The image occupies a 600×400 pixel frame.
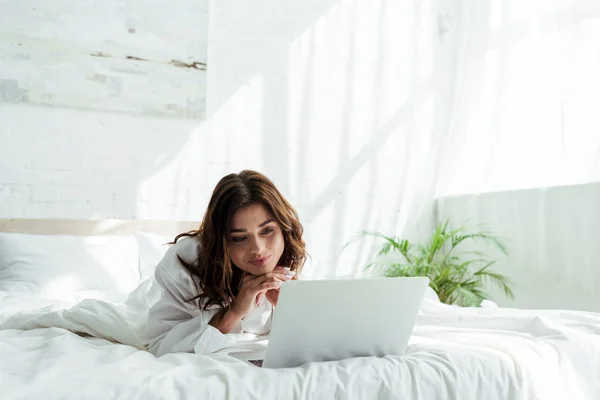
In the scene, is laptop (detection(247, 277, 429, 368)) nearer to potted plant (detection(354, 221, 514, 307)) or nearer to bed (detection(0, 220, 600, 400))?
bed (detection(0, 220, 600, 400))

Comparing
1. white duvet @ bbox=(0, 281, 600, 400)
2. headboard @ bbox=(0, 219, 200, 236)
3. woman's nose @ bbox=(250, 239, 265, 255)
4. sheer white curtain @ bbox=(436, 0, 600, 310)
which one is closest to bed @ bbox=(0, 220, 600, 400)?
white duvet @ bbox=(0, 281, 600, 400)

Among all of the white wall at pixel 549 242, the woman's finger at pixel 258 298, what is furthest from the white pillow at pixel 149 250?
the white wall at pixel 549 242

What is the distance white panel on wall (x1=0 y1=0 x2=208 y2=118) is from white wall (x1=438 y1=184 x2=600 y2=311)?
1900 millimetres

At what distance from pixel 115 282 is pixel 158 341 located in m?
1.46

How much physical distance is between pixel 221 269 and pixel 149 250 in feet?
5.64

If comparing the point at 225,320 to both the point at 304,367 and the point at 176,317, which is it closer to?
the point at 176,317

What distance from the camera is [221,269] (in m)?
1.50

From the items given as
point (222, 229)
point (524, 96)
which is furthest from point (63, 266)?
point (524, 96)

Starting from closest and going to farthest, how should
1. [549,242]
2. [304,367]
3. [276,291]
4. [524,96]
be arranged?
[304,367], [276,291], [549,242], [524,96]

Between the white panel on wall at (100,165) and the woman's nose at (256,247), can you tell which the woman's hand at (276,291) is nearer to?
the woman's nose at (256,247)

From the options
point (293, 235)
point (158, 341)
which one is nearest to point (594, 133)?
point (293, 235)

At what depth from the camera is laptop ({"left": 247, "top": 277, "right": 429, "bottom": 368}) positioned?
1212 mm

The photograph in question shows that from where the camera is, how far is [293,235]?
166 centimetres

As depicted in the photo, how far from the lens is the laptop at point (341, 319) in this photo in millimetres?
1212
